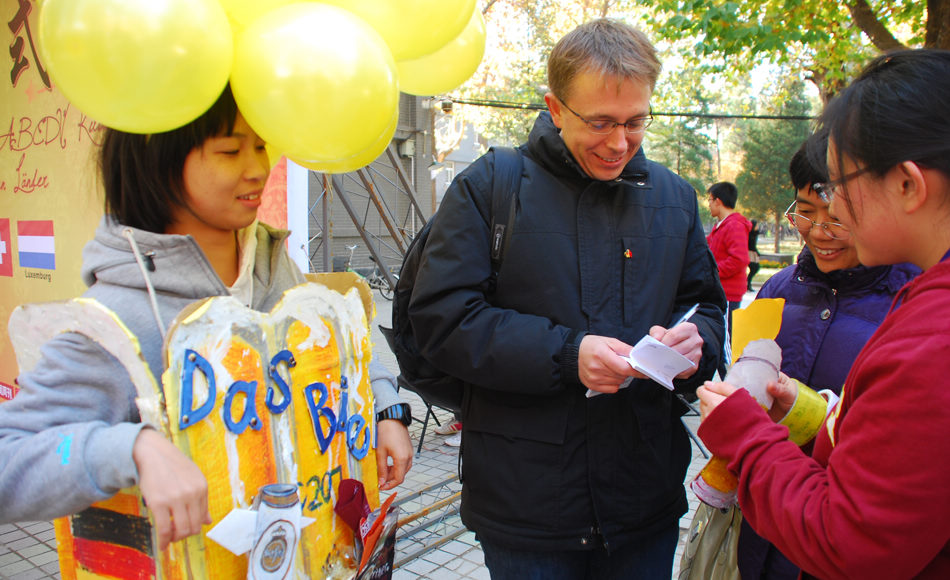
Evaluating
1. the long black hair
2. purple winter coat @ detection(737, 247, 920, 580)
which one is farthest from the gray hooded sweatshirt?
purple winter coat @ detection(737, 247, 920, 580)

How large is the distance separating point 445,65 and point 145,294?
3.32 feet

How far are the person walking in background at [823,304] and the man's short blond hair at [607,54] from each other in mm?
544

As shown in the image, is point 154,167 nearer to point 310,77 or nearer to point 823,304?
point 310,77

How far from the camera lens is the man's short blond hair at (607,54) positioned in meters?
1.61

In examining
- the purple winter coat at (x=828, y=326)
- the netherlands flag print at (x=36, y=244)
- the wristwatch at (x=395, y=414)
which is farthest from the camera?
the netherlands flag print at (x=36, y=244)

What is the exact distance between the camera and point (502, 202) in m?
1.70

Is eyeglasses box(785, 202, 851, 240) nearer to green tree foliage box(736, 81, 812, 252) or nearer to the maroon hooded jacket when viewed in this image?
the maroon hooded jacket

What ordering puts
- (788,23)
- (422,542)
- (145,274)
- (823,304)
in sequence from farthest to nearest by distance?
(788,23), (422,542), (823,304), (145,274)

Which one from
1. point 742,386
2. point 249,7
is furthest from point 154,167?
point 742,386

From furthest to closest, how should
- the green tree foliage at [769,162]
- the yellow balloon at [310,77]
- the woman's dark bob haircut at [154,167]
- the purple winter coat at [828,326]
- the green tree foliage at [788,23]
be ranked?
the green tree foliage at [769,162] < the green tree foliage at [788,23] < the purple winter coat at [828,326] < the woman's dark bob haircut at [154,167] < the yellow balloon at [310,77]

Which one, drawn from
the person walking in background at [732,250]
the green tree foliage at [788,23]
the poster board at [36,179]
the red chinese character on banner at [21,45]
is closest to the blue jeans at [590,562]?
the poster board at [36,179]

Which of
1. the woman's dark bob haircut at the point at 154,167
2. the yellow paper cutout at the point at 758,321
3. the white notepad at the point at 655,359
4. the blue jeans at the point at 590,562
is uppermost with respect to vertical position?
the woman's dark bob haircut at the point at 154,167

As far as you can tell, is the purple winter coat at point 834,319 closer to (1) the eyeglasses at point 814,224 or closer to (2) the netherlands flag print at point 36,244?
(1) the eyeglasses at point 814,224

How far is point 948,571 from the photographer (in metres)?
0.97
